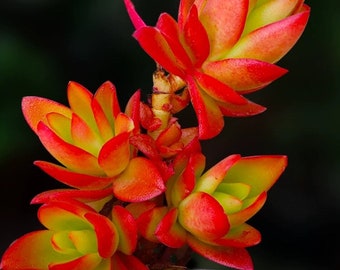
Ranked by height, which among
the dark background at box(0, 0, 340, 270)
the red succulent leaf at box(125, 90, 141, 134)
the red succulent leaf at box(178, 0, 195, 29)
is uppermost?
the red succulent leaf at box(178, 0, 195, 29)

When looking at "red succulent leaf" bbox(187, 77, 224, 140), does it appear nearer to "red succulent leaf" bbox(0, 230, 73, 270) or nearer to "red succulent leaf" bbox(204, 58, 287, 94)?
"red succulent leaf" bbox(204, 58, 287, 94)

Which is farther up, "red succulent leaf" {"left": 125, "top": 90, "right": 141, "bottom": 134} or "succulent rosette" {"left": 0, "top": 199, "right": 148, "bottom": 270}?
"red succulent leaf" {"left": 125, "top": 90, "right": 141, "bottom": 134}

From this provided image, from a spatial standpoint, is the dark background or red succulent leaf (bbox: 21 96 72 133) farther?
the dark background

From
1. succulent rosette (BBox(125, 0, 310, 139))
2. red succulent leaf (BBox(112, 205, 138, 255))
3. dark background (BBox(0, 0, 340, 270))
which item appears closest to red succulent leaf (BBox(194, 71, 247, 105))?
succulent rosette (BBox(125, 0, 310, 139))

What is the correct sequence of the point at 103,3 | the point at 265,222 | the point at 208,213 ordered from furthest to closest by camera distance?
the point at 265,222 → the point at 103,3 → the point at 208,213

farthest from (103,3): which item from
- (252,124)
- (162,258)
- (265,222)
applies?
(162,258)

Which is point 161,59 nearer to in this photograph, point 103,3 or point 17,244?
point 17,244

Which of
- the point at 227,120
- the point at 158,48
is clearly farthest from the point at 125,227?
the point at 227,120
